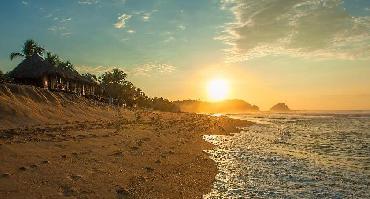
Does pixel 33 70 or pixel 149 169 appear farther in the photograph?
pixel 33 70

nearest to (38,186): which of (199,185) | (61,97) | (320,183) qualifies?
(199,185)

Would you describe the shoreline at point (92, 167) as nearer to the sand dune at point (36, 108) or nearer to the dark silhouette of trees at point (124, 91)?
the sand dune at point (36, 108)

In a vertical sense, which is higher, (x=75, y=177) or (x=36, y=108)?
(x=36, y=108)

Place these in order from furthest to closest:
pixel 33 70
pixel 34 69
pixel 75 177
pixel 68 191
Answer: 1. pixel 34 69
2. pixel 33 70
3. pixel 75 177
4. pixel 68 191

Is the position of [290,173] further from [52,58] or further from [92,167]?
[52,58]

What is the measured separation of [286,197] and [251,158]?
9.08 meters

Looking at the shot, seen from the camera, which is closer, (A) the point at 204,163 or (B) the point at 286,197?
(B) the point at 286,197

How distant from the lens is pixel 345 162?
21.9 m

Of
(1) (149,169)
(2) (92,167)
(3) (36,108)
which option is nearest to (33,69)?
(3) (36,108)

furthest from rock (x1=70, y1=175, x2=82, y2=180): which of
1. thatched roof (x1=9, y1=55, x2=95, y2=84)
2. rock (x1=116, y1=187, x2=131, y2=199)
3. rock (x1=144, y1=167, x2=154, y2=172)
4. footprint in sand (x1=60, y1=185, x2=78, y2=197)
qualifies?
thatched roof (x1=9, y1=55, x2=95, y2=84)

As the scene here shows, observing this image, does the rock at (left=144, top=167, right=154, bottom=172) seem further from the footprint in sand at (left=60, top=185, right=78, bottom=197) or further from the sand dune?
the sand dune

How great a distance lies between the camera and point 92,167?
14656mm

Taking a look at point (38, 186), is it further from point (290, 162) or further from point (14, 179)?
point (290, 162)

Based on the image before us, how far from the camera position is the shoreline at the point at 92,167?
11867mm
